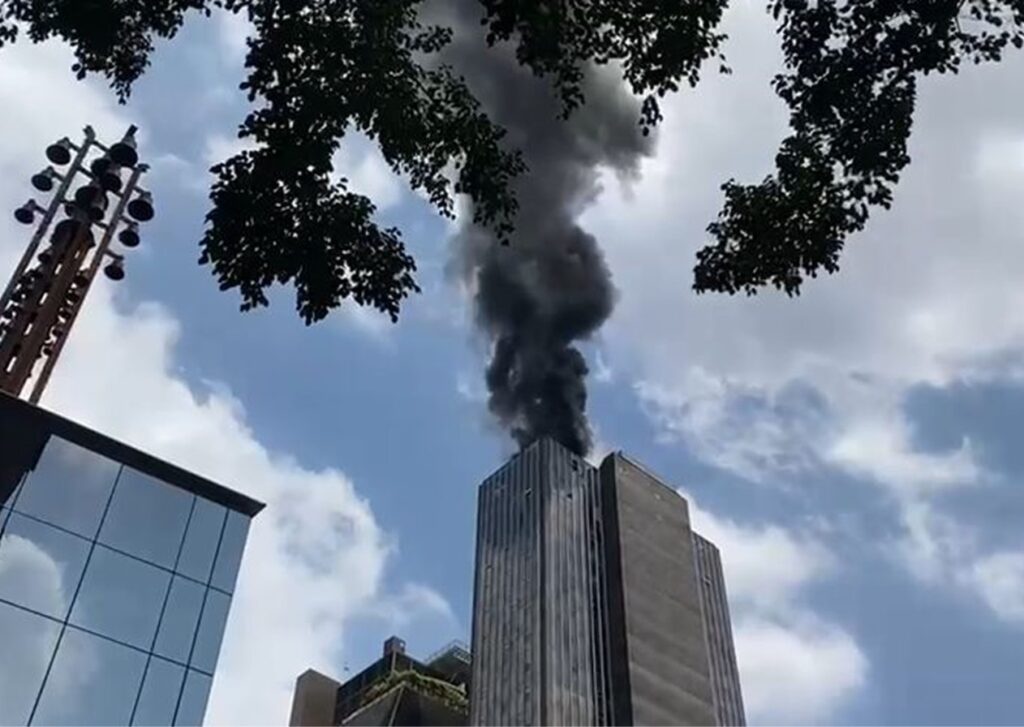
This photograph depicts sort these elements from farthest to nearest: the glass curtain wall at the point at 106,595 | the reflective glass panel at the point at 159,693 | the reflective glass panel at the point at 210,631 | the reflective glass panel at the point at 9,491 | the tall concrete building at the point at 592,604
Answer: the tall concrete building at the point at 592,604 → the reflective glass panel at the point at 210,631 → the reflective glass panel at the point at 9,491 → the reflective glass panel at the point at 159,693 → the glass curtain wall at the point at 106,595

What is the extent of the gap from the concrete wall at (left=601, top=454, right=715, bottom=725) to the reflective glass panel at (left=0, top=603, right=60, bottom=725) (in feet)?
77.9

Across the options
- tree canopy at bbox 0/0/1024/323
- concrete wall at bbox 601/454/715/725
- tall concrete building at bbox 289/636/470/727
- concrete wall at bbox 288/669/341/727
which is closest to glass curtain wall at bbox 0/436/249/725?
tree canopy at bbox 0/0/1024/323

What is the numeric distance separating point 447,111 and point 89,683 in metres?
18.3

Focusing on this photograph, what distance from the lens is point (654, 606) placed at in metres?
45.1

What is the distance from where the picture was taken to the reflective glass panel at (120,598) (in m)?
23.3

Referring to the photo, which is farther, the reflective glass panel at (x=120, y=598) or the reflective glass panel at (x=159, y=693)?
the reflective glass panel at (x=120, y=598)

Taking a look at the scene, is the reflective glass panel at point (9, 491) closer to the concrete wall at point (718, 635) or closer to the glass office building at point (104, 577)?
the glass office building at point (104, 577)

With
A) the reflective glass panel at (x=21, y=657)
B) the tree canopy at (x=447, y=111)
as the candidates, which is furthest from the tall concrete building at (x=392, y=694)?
the tree canopy at (x=447, y=111)

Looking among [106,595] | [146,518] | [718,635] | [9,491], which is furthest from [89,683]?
[718,635]

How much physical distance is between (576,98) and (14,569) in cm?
1909

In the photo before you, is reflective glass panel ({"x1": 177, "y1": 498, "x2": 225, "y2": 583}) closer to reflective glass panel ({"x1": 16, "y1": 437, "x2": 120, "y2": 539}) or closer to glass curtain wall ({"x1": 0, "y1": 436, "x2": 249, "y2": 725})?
glass curtain wall ({"x1": 0, "y1": 436, "x2": 249, "y2": 725})

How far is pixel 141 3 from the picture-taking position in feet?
27.3

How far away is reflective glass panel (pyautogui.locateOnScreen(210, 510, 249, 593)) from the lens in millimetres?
26359

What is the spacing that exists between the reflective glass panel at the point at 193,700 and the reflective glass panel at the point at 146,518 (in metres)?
2.80
